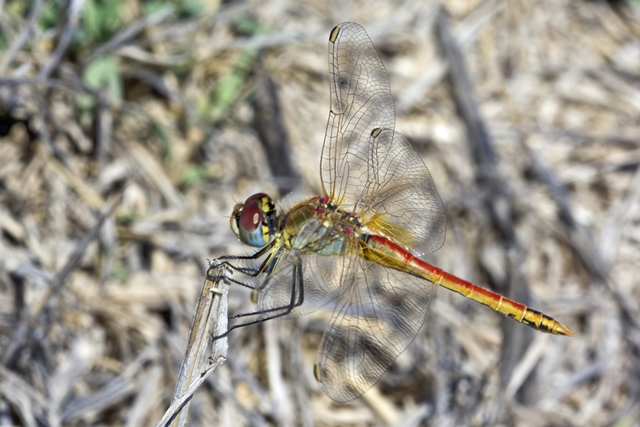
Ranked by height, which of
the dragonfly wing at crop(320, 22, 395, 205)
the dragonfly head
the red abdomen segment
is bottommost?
the red abdomen segment

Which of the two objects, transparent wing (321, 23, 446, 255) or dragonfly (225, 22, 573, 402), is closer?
dragonfly (225, 22, 573, 402)

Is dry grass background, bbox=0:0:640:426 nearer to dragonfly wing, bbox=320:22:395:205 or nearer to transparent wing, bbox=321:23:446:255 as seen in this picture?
transparent wing, bbox=321:23:446:255

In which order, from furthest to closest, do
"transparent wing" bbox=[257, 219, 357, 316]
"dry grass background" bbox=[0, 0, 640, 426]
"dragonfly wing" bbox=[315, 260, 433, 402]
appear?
"dry grass background" bbox=[0, 0, 640, 426] < "dragonfly wing" bbox=[315, 260, 433, 402] < "transparent wing" bbox=[257, 219, 357, 316]

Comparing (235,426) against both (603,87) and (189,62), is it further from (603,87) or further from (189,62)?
(603,87)

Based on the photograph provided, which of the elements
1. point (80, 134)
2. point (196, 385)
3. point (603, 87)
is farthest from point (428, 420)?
point (603, 87)

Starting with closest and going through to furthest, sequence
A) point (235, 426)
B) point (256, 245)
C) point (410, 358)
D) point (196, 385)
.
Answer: point (196, 385) → point (256, 245) → point (235, 426) → point (410, 358)

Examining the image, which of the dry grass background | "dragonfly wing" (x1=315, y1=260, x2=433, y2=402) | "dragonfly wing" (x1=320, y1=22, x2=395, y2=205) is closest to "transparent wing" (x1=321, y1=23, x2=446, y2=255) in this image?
"dragonfly wing" (x1=320, y1=22, x2=395, y2=205)

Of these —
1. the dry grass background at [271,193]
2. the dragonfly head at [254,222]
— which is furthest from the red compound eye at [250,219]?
the dry grass background at [271,193]
